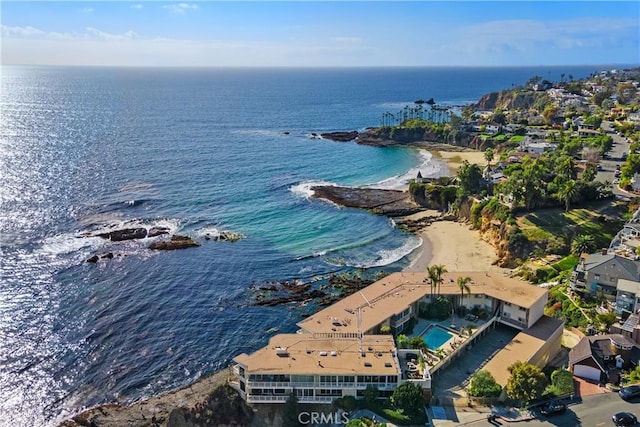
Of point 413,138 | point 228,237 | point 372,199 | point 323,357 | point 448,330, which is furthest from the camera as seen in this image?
point 413,138

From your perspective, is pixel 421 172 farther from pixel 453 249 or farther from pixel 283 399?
pixel 283 399

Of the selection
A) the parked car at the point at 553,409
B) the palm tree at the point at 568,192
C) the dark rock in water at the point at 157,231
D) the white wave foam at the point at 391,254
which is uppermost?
the palm tree at the point at 568,192

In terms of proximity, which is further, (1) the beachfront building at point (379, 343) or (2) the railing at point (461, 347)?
(2) the railing at point (461, 347)

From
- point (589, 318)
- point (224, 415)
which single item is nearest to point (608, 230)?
point (589, 318)

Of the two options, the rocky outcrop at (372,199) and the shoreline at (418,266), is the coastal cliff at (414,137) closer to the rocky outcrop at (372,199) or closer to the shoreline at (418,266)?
the shoreline at (418,266)

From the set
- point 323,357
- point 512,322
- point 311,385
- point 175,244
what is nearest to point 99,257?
point 175,244

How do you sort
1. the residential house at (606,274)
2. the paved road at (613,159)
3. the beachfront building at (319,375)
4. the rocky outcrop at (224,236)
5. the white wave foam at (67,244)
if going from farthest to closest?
the paved road at (613,159) < the rocky outcrop at (224,236) < the white wave foam at (67,244) < the residential house at (606,274) < the beachfront building at (319,375)

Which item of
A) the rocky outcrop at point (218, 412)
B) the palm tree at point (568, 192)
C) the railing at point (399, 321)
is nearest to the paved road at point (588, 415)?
the railing at point (399, 321)

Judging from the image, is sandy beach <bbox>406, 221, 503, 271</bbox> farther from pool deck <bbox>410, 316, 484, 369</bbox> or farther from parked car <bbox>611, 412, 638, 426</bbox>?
parked car <bbox>611, 412, 638, 426</bbox>
